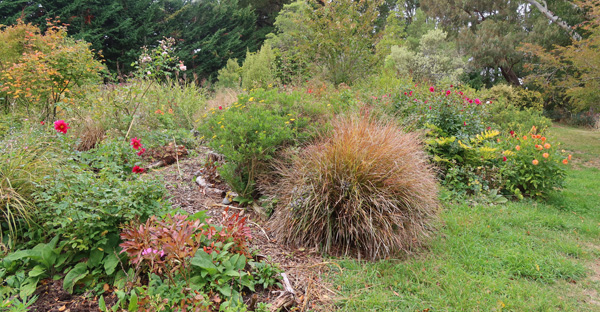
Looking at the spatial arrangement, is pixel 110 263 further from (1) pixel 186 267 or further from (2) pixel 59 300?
(1) pixel 186 267

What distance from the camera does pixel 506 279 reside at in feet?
7.37

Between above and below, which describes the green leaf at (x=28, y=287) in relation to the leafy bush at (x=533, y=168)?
below

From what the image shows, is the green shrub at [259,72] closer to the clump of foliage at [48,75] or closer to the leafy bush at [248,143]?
the clump of foliage at [48,75]

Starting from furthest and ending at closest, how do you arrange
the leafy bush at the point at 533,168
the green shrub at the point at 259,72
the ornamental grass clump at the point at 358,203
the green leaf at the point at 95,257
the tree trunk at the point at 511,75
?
the tree trunk at the point at 511,75, the green shrub at the point at 259,72, the leafy bush at the point at 533,168, the ornamental grass clump at the point at 358,203, the green leaf at the point at 95,257

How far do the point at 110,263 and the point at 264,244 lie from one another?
3.56 feet

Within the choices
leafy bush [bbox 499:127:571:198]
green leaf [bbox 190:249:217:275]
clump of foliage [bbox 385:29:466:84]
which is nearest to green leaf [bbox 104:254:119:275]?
green leaf [bbox 190:249:217:275]

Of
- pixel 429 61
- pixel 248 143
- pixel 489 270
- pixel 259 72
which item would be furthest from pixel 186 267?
pixel 429 61

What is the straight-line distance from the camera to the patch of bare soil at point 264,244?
1.96 m

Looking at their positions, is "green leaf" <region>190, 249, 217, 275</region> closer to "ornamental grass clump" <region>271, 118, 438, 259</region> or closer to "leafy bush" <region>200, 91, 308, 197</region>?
"ornamental grass clump" <region>271, 118, 438, 259</region>

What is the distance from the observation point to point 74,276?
5.66ft

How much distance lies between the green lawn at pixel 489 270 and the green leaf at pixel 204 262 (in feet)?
2.73

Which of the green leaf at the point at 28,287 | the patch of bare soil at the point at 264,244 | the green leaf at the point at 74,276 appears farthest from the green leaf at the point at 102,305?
the patch of bare soil at the point at 264,244

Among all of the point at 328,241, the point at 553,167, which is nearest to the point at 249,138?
the point at 328,241

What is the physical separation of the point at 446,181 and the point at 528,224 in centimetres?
100
